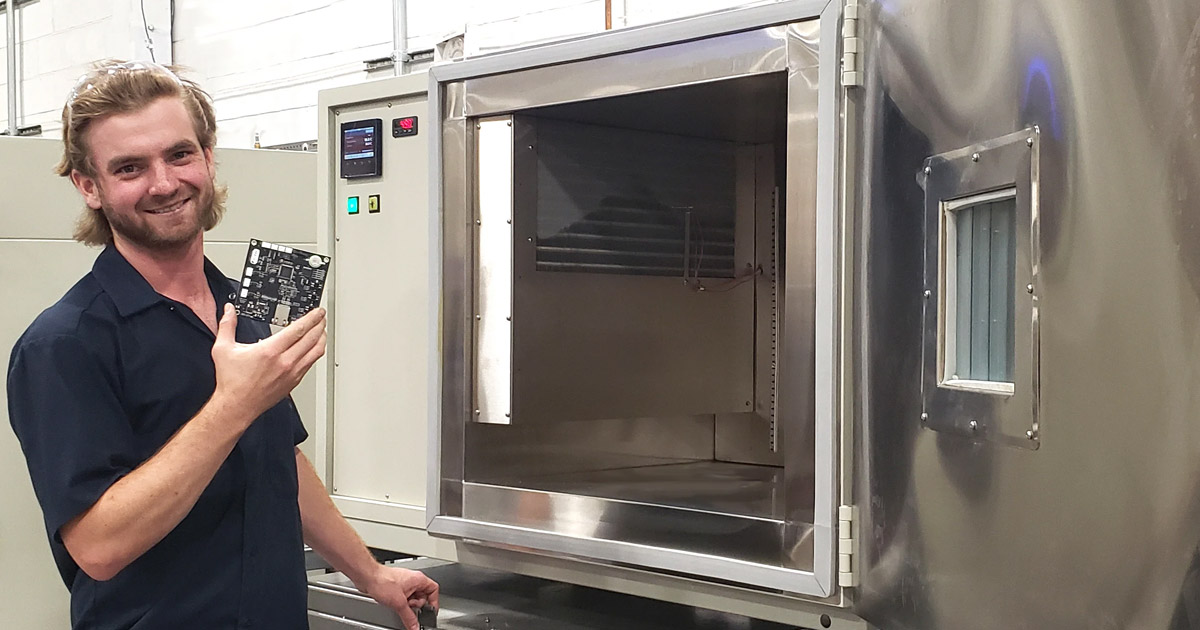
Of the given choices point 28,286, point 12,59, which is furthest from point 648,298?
point 12,59

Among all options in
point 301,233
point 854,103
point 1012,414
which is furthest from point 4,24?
point 1012,414

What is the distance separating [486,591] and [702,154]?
0.79 m

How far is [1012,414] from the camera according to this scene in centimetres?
84

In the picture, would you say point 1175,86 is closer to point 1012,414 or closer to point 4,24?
point 1012,414

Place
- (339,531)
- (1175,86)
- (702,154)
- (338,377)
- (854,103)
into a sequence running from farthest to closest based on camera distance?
(702,154), (338,377), (339,531), (854,103), (1175,86)

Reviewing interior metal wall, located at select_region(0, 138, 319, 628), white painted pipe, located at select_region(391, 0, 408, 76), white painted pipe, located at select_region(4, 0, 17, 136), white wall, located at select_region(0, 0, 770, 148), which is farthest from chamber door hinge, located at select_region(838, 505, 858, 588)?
white painted pipe, located at select_region(4, 0, 17, 136)

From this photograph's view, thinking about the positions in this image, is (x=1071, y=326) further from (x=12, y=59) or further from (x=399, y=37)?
(x=12, y=59)

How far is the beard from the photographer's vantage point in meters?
1.24

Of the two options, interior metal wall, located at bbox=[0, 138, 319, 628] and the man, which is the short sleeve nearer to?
the man

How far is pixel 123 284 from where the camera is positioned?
124cm

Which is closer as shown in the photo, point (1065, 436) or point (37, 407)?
point (1065, 436)

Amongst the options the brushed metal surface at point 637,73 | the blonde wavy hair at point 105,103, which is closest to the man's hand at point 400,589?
the blonde wavy hair at point 105,103

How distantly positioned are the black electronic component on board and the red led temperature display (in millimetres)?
27

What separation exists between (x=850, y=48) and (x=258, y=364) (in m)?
0.67
